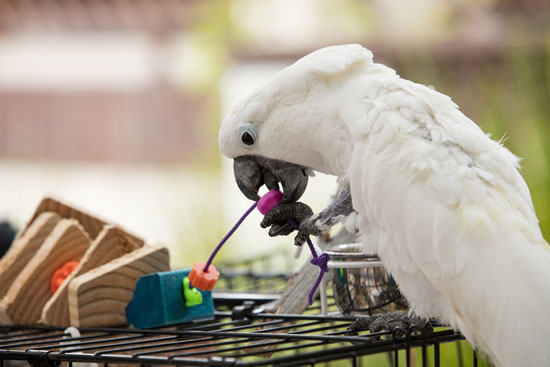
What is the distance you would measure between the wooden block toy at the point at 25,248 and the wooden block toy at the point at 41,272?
0.04 feet

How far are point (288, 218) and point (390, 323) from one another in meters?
0.28

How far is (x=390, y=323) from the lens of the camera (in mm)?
1205

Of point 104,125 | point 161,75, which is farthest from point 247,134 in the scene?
point 104,125

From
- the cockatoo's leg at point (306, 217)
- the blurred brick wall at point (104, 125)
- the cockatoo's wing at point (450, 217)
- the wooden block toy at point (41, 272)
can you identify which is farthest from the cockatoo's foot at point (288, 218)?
the blurred brick wall at point (104, 125)

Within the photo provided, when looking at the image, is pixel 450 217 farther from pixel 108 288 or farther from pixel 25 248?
pixel 25 248

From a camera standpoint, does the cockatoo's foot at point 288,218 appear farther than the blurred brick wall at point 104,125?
No

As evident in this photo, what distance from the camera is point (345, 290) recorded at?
54.5 inches

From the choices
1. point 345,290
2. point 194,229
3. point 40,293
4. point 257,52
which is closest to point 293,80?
point 345,290

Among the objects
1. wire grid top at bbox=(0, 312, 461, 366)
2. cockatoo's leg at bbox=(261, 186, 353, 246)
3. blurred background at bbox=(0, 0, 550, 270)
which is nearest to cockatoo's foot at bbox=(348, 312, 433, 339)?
wire grid top at bbox=(0, 312, 461, 366)

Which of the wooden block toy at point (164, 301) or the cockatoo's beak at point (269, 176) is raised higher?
the cockatoo's beak at point (269, 176)

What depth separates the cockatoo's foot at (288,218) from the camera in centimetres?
129

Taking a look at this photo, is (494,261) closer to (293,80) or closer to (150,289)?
(293,80)

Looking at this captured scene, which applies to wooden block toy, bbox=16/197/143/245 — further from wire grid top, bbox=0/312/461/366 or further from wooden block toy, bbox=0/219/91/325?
wire grid top, bbox=0/312/461/366

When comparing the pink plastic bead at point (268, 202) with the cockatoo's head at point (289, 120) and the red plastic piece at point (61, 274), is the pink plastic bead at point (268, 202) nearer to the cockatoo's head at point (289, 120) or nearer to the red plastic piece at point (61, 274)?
the cockatoo's head at point (289, 120)
